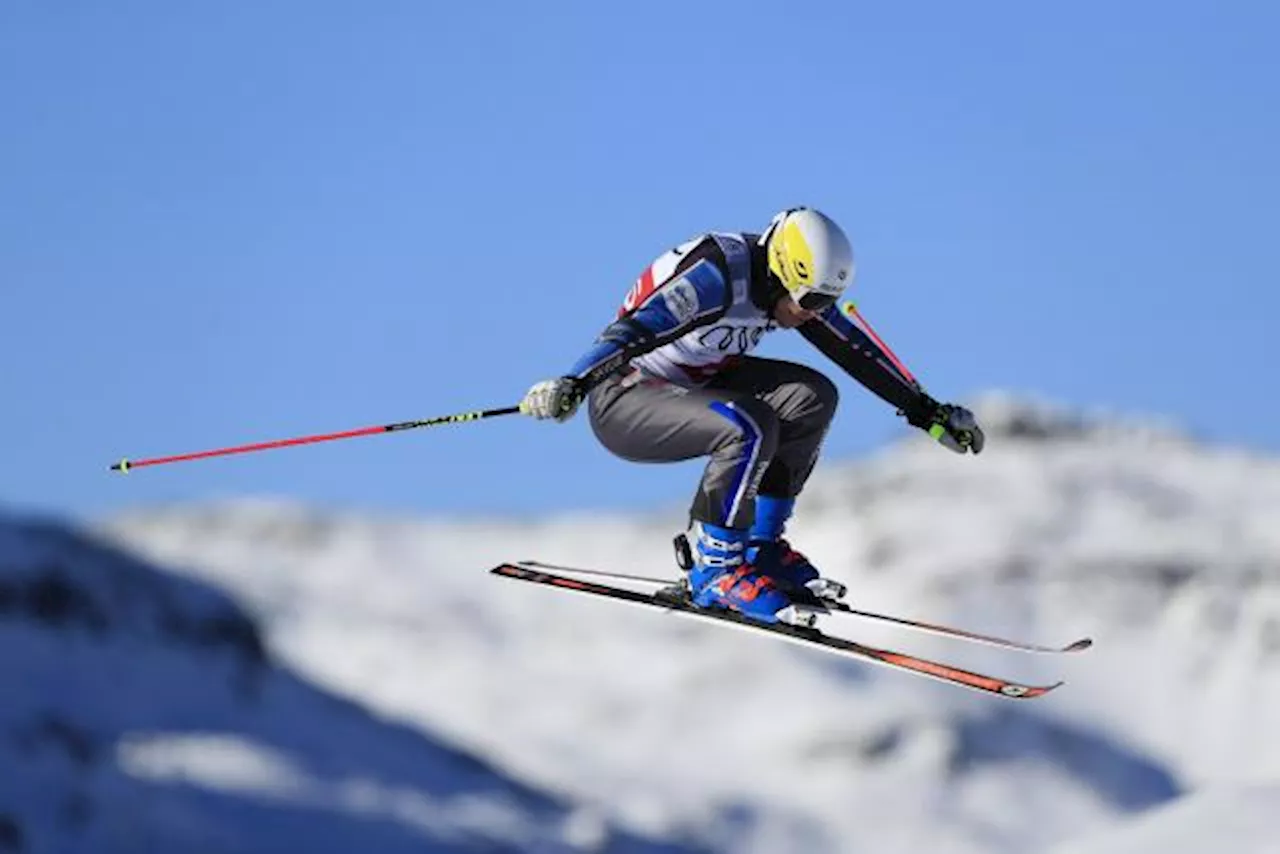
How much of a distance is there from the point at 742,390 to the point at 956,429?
75.1 inches

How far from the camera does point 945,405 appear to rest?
22.4 metres

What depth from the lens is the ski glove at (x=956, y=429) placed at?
22234mm

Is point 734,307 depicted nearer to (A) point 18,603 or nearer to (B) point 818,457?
(B) point 818,457

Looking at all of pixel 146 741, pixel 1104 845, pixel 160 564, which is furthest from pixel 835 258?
pixel 160 564

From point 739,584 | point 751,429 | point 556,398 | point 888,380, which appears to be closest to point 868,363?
point 888,380

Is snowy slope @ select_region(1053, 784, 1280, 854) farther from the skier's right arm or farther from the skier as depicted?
the skier's right arm

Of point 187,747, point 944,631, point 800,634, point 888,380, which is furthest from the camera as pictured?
point 187,747

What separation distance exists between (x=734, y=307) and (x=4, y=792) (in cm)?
11372

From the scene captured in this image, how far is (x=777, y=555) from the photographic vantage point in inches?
877

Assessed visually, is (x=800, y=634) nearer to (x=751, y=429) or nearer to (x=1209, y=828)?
(x=751, y=429)

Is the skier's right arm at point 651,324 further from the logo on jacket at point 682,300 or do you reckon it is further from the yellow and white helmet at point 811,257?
the yellow and white helmet at point 811,257

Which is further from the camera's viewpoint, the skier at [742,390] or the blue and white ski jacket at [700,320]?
the skier at [742,390]

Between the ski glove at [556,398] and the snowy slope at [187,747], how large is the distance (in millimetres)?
108123

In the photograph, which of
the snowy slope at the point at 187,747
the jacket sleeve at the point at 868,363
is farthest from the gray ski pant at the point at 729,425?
the snowy slope at the point at 187,747
